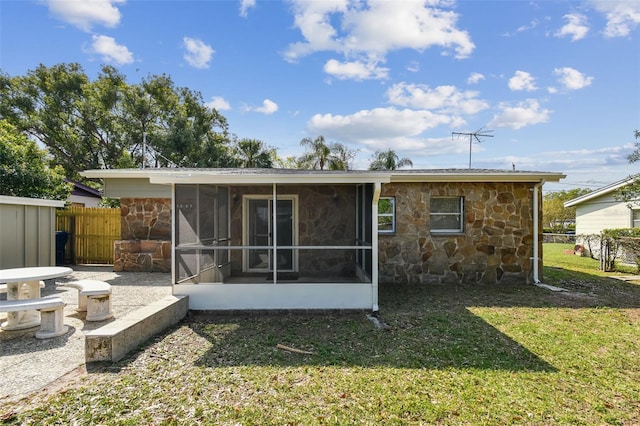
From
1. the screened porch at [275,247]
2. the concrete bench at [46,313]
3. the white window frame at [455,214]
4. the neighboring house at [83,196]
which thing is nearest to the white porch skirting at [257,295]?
the screened porch at [275,247]

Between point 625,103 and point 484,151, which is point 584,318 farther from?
point 484,151

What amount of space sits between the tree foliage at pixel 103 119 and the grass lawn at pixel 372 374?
1749 centimetres

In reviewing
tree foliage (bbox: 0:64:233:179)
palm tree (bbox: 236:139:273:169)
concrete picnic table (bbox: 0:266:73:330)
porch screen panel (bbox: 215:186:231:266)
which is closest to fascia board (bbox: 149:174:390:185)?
porch screen panel (bbox: 215:186:231:266)

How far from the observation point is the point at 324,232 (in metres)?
8.25

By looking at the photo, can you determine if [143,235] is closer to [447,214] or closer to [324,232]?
[324,232]

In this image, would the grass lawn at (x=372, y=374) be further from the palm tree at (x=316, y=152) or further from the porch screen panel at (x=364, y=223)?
the palm tree at (x=316, y=152)

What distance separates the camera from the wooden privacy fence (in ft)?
35.9

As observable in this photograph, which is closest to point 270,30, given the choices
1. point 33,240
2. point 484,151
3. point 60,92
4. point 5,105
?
point 33,240

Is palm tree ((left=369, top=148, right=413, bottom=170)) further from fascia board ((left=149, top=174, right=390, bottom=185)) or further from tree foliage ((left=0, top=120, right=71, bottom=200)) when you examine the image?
fascia board ((left=149, top=174, right=390, bottom=185))

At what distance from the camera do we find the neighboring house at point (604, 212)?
45.4 feet

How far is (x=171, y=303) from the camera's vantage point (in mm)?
5500

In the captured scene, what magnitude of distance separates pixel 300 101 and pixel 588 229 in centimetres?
1630

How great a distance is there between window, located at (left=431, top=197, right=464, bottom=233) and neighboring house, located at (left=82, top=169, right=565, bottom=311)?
1.0 inches

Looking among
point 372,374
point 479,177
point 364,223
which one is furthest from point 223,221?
point 479,177
